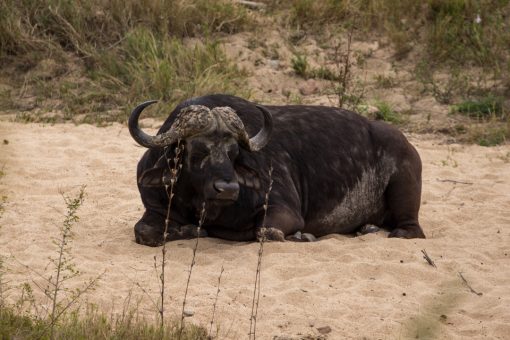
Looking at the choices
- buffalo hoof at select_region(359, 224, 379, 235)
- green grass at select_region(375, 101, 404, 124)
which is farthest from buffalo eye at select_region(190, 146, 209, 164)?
green grass at select_region(375, 101, 404, 124)

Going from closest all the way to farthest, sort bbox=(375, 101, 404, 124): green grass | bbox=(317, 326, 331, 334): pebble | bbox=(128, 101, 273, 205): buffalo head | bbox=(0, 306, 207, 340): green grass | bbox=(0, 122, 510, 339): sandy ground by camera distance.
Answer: bbox=(0, 306, 207, 340): green grass < bbox=(317, 326, 331, 334): pebble < bbox=(0, 122, 510, 339): sandy ground < bbox=(128, 101, 273, 205): buffalo head < bbox=(375, 101, 404, 124): green grass

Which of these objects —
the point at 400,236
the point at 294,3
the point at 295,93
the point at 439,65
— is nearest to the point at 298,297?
A: the point at 400,236

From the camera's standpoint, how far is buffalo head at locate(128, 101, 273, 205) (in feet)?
25.1

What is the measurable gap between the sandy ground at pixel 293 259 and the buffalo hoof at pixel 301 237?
20 centimetres

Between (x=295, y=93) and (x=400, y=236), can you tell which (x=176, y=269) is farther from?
(x=295, y=93)

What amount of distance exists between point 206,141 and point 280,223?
0.94 meters

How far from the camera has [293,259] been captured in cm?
735

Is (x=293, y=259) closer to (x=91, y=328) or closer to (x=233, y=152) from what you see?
(x=233, y=152)

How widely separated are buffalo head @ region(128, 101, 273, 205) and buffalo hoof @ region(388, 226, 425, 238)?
71.1 inches

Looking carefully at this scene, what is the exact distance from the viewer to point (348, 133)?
9.16m

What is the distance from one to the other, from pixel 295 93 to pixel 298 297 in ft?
25.8

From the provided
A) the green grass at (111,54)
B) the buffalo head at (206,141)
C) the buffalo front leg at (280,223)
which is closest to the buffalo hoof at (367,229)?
the buffalo front leg at (280,223)

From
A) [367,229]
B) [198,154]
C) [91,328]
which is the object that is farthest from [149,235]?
[91,328]

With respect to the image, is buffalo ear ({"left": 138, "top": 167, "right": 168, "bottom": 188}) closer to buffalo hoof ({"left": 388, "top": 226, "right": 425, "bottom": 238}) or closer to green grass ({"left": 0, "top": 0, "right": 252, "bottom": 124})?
buffalo hoof ({"left": 388, "top": 226, "right": 425, "bottom": 238})
